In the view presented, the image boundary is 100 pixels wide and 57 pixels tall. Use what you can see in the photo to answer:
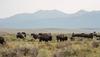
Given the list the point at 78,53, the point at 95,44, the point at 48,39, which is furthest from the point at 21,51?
the point at 48,39

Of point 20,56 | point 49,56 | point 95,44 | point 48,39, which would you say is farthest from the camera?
point 48,39

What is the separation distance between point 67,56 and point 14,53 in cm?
282

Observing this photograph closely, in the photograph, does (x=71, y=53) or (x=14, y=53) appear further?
(x=71, y=53)

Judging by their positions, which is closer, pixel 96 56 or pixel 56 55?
pixel 56 55

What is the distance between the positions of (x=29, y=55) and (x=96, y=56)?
13.0ft

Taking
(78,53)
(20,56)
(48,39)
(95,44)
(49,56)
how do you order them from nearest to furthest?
(20,56)
(49,56)
(78,53)
(95,44)
(48,39)

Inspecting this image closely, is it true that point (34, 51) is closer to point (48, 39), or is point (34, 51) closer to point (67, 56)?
point (67, 56)

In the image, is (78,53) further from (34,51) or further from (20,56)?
(20,56)

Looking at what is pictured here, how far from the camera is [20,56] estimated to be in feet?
55.9

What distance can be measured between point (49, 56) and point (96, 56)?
2825mm

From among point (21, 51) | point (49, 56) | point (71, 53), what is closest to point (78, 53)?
point (71, 53)

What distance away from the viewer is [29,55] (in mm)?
17969

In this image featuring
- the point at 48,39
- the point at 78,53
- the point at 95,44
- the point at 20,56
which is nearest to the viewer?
the point at 20,56

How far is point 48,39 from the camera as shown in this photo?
3738cm
